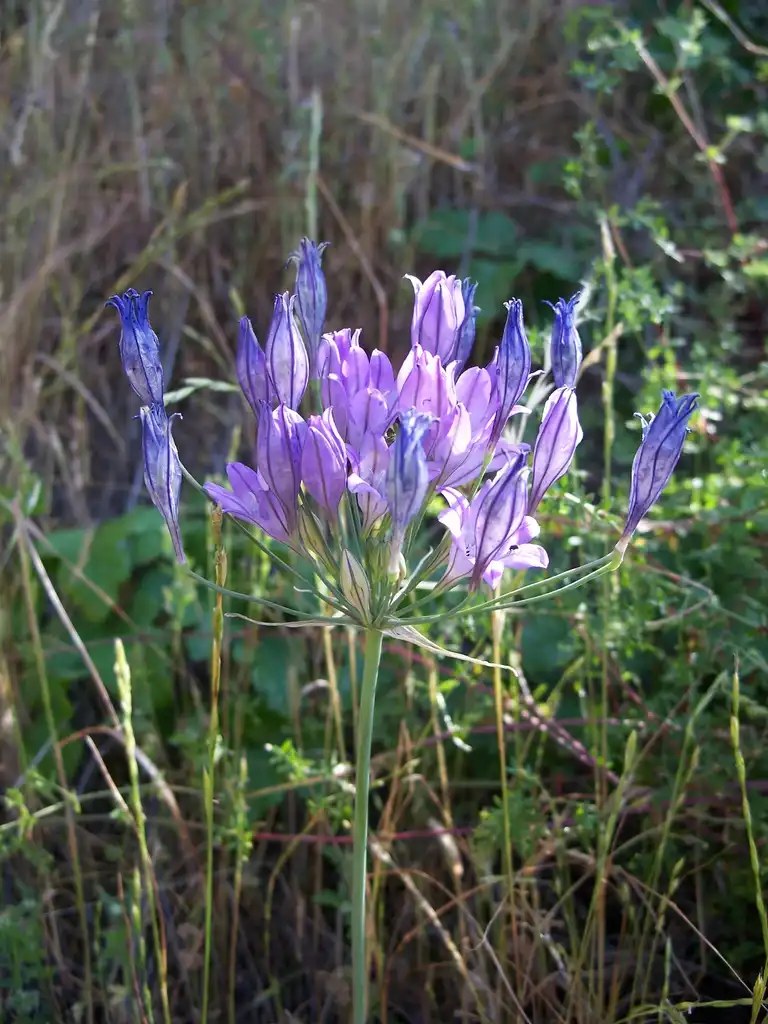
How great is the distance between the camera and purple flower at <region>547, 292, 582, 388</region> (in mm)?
1187

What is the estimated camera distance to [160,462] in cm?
111

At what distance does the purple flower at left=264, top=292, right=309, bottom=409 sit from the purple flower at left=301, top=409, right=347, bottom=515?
106 mm

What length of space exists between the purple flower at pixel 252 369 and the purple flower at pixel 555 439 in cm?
32

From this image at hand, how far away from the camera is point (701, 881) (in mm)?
1757

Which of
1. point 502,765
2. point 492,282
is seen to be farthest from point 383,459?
point 492,282

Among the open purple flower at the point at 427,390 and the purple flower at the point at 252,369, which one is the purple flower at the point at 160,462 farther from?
the open purple flower at the point at 427,390

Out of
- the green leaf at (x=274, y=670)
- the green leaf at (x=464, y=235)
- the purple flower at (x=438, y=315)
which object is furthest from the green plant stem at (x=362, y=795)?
the green leaf at (x=464, y=235)

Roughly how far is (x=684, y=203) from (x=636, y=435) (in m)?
0.78

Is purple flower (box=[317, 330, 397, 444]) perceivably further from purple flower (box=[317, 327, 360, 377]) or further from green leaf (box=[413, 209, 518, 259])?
green leaf (box=[413, 209, 518, 259])

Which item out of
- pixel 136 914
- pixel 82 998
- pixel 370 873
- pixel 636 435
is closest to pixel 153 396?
pixel 136 914

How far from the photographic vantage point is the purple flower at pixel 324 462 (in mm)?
1040

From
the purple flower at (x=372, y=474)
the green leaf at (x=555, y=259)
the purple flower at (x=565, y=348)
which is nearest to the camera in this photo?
the purple flower at (x=372, y=474)

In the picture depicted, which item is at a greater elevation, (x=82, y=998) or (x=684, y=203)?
(x=684, y=203)

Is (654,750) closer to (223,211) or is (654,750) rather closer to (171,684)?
(171,684)
